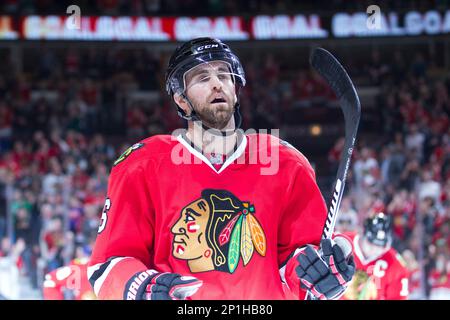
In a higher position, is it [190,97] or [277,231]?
[190,97]

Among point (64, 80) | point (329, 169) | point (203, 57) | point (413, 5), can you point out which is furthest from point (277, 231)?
point (413, 5)

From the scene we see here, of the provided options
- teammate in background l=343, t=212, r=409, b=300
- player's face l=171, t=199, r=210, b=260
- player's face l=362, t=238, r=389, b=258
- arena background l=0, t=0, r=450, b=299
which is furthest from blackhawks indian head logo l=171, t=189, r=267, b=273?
arena background l=0, t=0, r=450, b=299

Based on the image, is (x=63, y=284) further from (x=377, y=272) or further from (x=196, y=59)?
(x=196, y=59)

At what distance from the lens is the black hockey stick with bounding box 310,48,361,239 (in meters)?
2.36

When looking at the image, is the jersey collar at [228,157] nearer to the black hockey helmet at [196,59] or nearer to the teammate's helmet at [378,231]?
the black hockey helmet at [196,59]

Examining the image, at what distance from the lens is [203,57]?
254 centimetres

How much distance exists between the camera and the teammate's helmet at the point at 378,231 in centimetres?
539

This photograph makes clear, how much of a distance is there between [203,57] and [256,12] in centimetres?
977

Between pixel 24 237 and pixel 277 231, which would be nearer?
pixel 277 231

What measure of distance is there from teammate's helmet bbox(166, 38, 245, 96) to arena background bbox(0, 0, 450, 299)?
4.63 m

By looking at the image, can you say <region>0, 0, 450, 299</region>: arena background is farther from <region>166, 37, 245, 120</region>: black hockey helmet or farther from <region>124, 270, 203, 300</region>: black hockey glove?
<region>124, 270, 203, 300</region>: black hockey glove

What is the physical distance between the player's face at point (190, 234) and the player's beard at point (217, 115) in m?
0.25

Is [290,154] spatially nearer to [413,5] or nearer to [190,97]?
[190,97]

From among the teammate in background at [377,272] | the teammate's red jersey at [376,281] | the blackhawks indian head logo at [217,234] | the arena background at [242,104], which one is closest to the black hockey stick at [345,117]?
the blackhawks indian head logo at [217,234]
